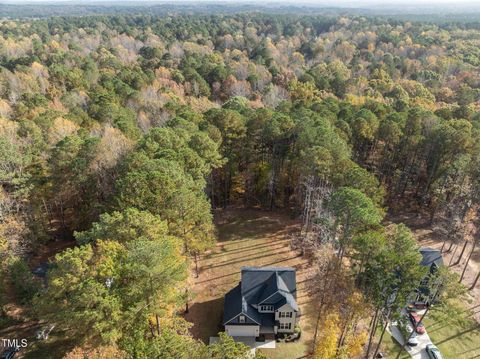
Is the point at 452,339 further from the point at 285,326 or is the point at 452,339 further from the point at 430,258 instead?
the point at 285,326

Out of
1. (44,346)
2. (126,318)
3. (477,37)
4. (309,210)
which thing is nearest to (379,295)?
(126,318)

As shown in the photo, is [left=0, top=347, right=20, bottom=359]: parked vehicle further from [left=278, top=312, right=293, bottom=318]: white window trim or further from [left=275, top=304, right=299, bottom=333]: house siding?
[left=278, top=312, right=293, bottom=318]: white window trim

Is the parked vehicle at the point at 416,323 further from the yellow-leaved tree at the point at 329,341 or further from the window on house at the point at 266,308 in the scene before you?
the window on house at the point at 266,308

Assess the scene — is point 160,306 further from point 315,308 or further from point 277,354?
point 315,308

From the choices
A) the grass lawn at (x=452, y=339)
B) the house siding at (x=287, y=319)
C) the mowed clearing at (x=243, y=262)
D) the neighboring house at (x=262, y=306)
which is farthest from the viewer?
the mowed clearing at (x=243, y=262)

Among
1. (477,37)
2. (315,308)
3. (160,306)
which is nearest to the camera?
(160,306)

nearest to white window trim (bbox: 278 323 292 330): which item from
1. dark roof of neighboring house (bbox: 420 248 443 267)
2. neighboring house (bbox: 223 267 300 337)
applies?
neighboring house (bbox: 223 267 300 337)

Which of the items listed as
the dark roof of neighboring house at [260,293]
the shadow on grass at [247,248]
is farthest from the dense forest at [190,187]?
the dark roof of neighboring house at [260,293]
